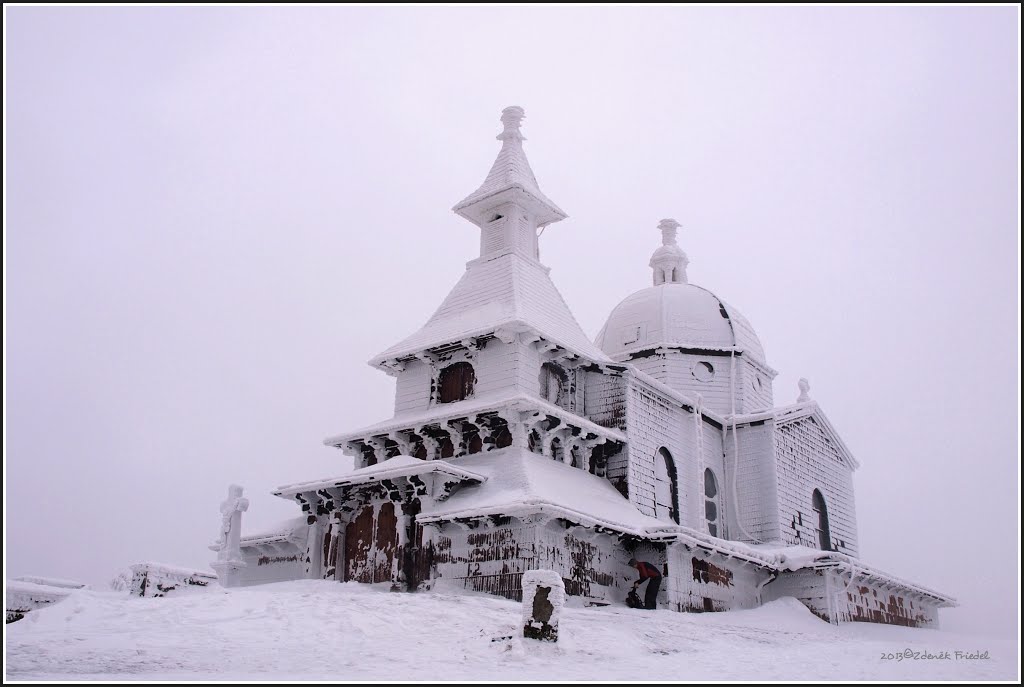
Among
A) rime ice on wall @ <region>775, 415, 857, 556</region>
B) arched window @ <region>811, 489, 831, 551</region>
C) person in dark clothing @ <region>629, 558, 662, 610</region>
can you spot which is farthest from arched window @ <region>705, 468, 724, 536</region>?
person in dark clothing @ <region>629, 558, 662, 610</region>

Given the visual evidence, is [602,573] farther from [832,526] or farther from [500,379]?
[832,526]

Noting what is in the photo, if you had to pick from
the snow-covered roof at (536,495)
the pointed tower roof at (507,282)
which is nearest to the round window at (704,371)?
the pointed tower roof at (507,282)

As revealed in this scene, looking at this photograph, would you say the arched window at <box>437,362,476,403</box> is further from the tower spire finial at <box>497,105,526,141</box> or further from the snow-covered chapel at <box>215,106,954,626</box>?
the tower spire finial at <box>497,105,526,141</box>

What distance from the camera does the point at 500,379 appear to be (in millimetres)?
25172

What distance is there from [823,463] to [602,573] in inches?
567

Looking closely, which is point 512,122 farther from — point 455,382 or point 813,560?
point 813,560

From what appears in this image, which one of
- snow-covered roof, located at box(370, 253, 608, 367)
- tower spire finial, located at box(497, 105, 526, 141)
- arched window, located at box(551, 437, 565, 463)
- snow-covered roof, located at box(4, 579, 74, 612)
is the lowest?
snow-covered roof, located at box(4, 579, 74, 612)

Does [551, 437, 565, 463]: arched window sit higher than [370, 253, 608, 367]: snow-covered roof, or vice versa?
[370, 253, 608, 367]: snow-covered roof

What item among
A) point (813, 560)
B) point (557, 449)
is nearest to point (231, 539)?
point (557, 449)

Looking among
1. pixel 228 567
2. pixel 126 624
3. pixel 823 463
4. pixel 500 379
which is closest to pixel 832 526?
pixel 823 463

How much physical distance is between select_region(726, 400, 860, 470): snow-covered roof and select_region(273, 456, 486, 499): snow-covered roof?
11.9 meters

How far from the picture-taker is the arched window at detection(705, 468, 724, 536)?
29.3 meters

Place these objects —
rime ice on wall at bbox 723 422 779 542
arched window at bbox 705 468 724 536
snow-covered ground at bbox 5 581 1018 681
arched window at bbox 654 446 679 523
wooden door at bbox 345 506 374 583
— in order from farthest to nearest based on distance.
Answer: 1. rime ice on wall at bbox 723 422 779 542
2. arched window at bbox 705 468 724 536
3. arched window at bbox 654 446 679 523
4. wooden door at bbox 345 506 374 583
5. snow-covered ground at bbox 5 581 1018 681

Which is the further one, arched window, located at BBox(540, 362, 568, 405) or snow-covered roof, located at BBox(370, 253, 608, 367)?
arched window, located at BBox(540, 362, 568, 405)
